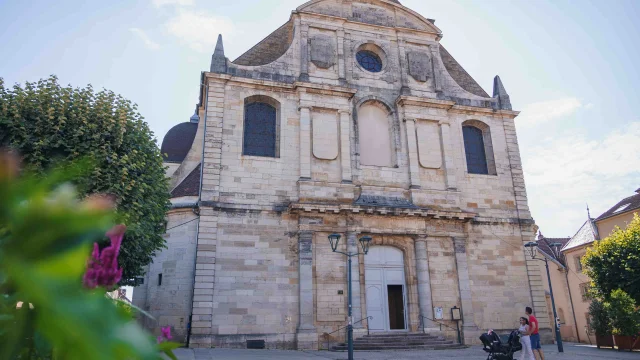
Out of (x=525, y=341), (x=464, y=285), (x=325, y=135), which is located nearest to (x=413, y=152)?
(x=325, y=135)

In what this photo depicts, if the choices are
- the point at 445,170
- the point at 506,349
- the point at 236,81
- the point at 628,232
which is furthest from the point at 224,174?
the point at 628,232

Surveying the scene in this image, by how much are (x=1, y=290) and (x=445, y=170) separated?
18981mm

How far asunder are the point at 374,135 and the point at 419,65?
397cm

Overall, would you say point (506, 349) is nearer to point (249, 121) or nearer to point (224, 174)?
point (224, 174)

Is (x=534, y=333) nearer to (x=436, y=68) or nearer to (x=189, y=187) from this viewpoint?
(x=189, y=187)

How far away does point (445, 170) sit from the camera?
747 inches

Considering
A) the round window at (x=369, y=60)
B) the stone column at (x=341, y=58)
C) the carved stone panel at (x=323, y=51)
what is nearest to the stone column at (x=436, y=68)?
the round window at (x=369, y=60)

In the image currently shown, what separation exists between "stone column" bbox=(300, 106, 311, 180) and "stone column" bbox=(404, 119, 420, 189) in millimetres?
4195

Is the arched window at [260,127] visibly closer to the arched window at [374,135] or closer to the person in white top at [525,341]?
the arched window at [374,135]

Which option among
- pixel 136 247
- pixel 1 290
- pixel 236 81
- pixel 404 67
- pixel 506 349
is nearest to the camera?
pixel 1 290

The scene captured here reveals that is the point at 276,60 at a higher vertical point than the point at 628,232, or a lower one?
higher

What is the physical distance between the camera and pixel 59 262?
1.70 ft

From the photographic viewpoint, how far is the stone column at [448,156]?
61.8ft

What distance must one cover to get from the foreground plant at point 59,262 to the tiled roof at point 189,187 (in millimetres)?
16901
